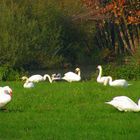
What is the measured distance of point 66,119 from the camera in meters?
14.6

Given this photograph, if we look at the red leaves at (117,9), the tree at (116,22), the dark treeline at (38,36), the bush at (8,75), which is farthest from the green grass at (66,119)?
the tree at (116,22)

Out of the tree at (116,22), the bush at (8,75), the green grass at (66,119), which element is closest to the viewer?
the green grass at (66,119)

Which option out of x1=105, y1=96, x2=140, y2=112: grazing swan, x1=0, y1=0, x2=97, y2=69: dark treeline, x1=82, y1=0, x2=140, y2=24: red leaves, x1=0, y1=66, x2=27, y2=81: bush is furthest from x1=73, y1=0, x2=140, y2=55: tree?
x1=105, y1=96, x2=140, y2=112: grazing swan

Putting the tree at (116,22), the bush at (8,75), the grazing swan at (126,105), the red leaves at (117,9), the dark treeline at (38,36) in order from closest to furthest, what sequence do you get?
the grazing swan at (126,105), the bush at (8,75), the red leaves at (117,9), the tree at (116,22), the dark treeline at (38,36)

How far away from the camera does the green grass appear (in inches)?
489

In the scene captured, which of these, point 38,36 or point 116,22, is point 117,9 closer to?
point 116,22

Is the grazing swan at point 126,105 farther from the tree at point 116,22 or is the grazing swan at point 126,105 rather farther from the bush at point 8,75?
the tree at point 116,22

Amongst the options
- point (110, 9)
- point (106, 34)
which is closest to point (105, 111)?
point (110, 9)

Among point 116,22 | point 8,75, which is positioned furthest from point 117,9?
point 8,75

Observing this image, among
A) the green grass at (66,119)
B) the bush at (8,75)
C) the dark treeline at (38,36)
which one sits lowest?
the green grass at (66,119)

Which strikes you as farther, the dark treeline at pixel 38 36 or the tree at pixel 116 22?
the dark treeline at pixel 38 36

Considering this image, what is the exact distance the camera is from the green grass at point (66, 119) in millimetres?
12430

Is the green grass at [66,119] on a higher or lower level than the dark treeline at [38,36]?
lower

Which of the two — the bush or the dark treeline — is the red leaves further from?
the bush
